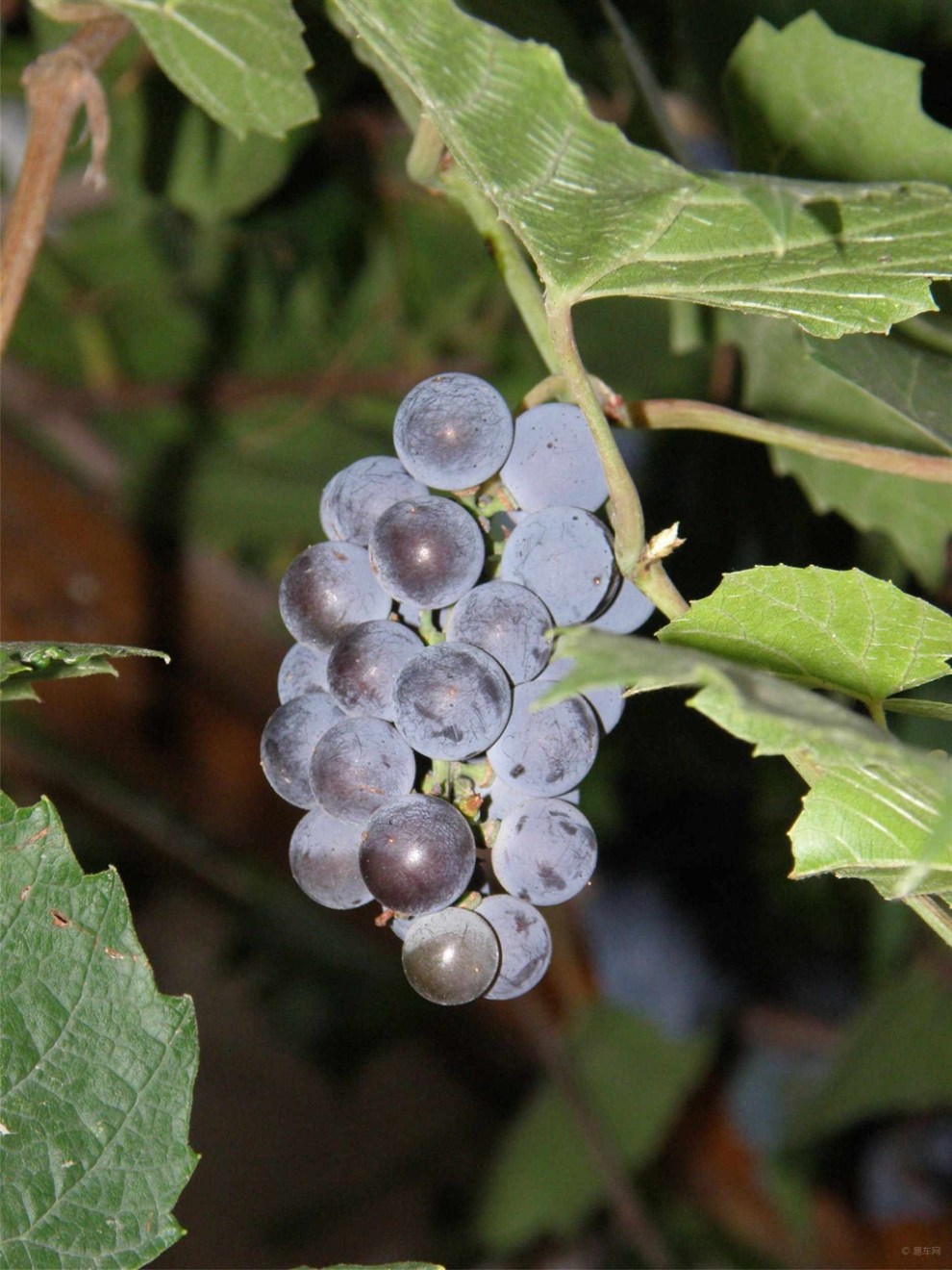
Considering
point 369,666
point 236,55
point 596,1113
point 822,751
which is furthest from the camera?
point 596,1113

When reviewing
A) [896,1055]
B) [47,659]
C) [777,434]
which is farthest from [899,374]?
[896,1055]

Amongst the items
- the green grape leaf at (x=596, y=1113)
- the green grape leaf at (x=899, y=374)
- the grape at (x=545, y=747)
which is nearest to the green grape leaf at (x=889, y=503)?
the green grape leaf at (x=899, y=374)

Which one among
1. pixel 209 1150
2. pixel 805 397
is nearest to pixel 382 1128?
pixel 209 1150

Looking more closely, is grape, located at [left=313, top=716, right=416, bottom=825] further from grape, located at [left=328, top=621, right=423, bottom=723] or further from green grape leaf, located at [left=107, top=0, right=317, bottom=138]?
green grape leaf, located at [left=107, top=0, right=317, bottom=138]

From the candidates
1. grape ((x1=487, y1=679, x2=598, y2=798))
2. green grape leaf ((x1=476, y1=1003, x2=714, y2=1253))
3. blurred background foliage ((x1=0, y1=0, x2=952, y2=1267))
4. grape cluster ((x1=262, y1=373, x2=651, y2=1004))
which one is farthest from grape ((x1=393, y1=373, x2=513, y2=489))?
green grape leaf ((x1=476, y1=1003, x2=714, y2=1253))

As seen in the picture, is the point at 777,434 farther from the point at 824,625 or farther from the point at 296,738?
the point at 296,738

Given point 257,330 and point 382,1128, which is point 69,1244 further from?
point 382,1128

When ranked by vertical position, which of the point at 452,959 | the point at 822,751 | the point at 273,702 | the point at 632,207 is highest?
the point at 632,207
